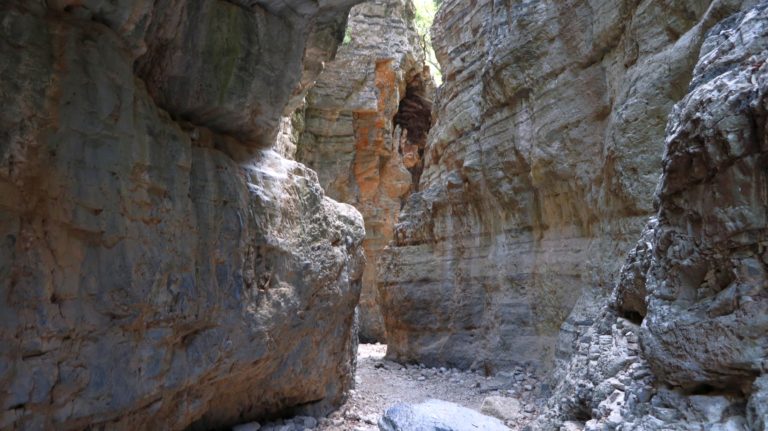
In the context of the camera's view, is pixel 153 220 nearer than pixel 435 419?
Yes

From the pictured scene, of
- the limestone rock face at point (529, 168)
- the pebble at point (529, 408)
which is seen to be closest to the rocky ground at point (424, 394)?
the pebble at point (529, 408)

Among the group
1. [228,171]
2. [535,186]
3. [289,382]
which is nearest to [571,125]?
[535,186]

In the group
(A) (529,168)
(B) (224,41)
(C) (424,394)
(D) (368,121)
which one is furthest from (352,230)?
(D) (368,121)

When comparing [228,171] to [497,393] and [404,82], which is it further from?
[404,82]

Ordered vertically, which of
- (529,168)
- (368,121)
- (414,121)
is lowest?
(529,168)

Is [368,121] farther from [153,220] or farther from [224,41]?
[153,220]

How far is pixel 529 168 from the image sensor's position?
9.30 meters

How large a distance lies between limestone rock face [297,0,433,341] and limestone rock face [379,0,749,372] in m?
6.00

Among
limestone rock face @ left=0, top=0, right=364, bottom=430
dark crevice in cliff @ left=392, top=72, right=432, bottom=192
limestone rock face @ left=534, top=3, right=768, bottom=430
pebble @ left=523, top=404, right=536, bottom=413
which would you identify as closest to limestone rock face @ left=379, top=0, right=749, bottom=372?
pebble @ left=523, top=404, right=536, bottom=413

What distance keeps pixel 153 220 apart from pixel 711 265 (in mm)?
4385

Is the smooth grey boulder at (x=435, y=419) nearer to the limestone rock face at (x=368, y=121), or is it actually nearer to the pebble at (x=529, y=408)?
the pebble at (x=529, y=408)

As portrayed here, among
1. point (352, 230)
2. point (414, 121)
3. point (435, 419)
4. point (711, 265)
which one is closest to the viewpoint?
point (711, 265)

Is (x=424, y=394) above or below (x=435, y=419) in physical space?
below

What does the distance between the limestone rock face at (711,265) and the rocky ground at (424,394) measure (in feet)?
14.3
